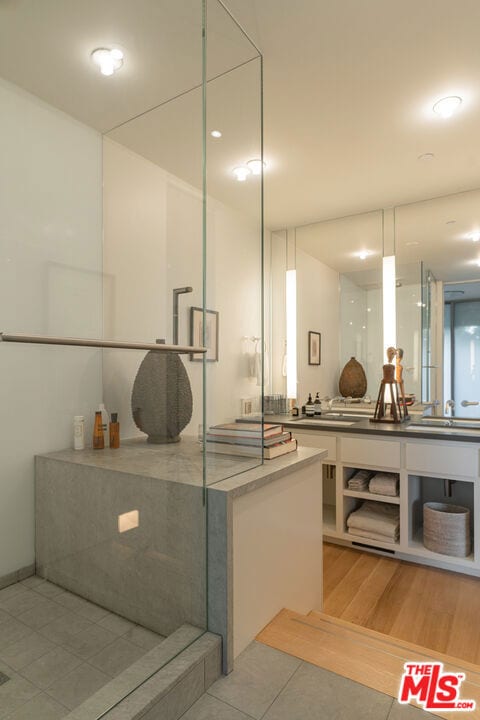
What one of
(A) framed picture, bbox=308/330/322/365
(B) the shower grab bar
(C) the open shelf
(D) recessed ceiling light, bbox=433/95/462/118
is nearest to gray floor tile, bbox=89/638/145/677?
(B) the shower grab bar

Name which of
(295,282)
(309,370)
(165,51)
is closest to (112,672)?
(165,51)

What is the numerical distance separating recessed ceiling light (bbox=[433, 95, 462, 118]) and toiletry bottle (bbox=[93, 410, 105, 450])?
6.84 ft

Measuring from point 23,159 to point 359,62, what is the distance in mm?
1396

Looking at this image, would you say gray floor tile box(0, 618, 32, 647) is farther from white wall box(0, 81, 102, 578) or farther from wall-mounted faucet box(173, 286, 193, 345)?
wall-mounted faucet box(173, 286, 193, 345)

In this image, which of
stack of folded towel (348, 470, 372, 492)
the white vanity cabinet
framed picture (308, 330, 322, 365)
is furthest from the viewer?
framed picture (308, 330, 322, 365)

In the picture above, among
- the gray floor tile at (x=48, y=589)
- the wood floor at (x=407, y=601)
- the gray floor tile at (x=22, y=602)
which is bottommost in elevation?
the wood floor at (x=407, y=601)

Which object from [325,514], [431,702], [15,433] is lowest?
[325,514]

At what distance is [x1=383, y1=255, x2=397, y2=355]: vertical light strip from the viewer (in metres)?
3.24

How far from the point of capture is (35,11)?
132 cm

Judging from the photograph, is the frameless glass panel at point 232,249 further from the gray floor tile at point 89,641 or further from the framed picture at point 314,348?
the framed picture at point 314,348

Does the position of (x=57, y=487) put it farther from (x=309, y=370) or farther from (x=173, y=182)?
(x=309, y=370)

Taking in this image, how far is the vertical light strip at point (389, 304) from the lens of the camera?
10.6ft

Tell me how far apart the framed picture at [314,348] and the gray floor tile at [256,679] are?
96.0 inches

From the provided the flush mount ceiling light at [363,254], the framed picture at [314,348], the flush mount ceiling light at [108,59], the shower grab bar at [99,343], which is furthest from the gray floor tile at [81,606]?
the flush mount ceiling light at [363,254]
